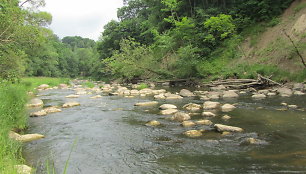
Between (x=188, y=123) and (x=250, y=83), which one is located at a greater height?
(x=250, y=83)

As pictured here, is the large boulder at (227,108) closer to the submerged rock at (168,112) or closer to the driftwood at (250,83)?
the submerged rock at (168,112)

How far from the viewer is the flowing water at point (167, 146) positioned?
4.70 metres

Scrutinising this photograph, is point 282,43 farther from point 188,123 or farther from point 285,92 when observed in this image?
point 188,123

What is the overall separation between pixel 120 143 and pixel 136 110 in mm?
4812

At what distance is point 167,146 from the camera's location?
19.7 ft

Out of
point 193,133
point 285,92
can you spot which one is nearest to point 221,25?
point 285,92

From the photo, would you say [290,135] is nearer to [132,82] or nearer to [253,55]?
[253,55]

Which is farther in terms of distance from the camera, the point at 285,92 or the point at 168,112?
the point at 285,92

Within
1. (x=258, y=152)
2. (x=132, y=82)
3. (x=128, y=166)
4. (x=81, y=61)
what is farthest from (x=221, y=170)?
(x=81, y=61)

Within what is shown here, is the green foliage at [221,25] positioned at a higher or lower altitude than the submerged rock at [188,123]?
higher

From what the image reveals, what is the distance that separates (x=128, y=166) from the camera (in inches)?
192

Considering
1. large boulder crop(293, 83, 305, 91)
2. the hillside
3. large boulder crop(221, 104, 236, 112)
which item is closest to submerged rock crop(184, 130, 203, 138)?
large boulder crop(221, 104, 236, 112)

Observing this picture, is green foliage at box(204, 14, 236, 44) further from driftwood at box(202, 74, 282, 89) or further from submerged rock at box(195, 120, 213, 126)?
submerged rock at box(195, 120, 213, 126)

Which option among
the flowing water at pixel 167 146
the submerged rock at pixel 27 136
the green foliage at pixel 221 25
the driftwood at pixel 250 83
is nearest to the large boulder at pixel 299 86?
the driftwood at pixel 250 83
